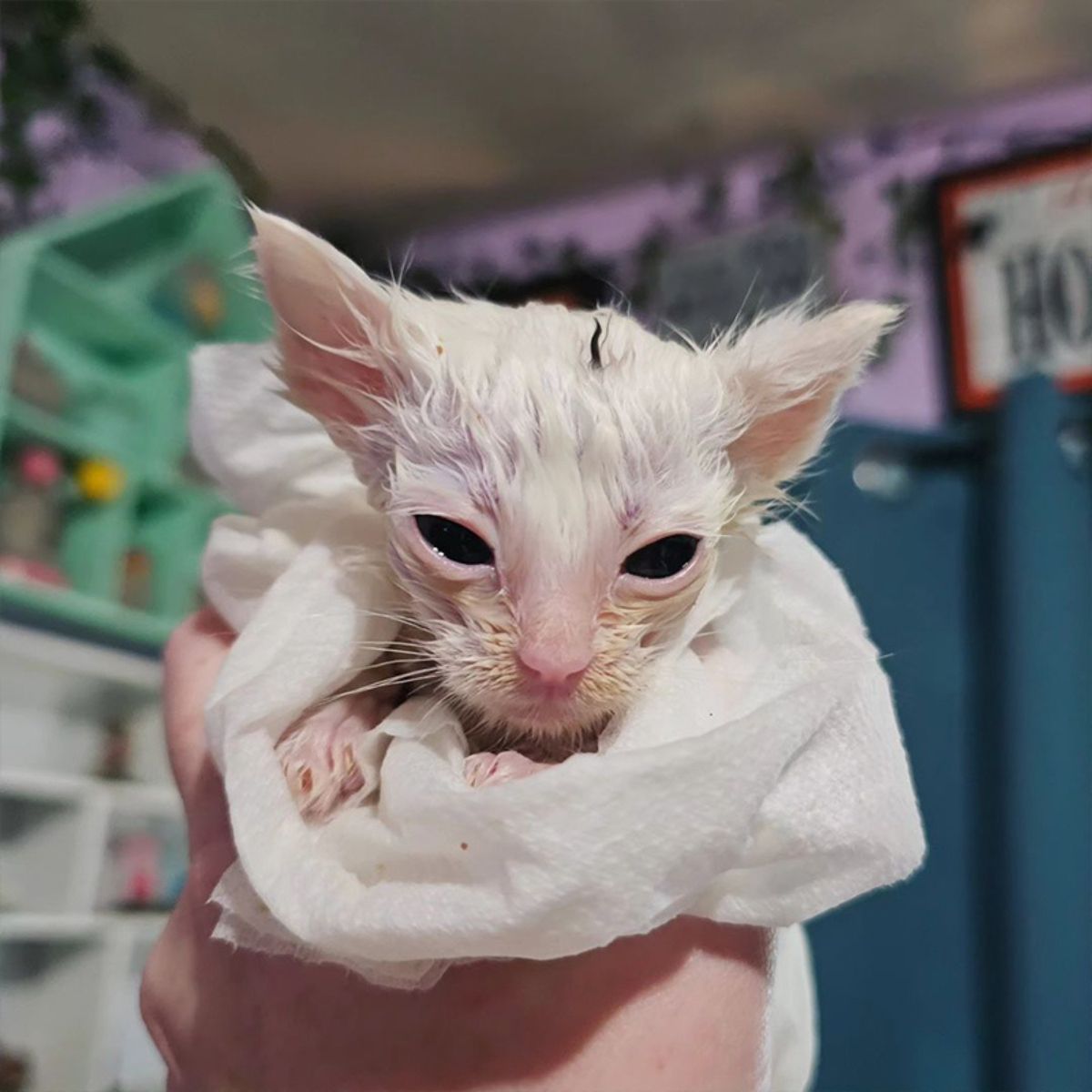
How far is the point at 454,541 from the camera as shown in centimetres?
59

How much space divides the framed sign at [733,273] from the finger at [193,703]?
4.63ft

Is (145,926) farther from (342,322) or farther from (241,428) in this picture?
(342,322)

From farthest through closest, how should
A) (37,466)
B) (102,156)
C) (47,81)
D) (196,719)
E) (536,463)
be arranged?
(102,156) → (47,81) → (37,466) → (196,719) → (536,463)

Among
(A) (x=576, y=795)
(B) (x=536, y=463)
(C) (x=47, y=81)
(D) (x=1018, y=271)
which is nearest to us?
(A) (x=576, y=795)

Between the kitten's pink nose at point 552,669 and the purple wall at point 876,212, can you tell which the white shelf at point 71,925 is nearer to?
the kitten's pink nose at point 552,669

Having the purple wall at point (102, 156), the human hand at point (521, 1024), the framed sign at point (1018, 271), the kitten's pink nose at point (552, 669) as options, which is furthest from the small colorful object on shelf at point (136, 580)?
the framed sign at point (1018, 271)

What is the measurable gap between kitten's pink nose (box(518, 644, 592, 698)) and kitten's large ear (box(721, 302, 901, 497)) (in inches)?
7.4

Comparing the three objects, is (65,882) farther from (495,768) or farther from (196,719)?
(495,768)

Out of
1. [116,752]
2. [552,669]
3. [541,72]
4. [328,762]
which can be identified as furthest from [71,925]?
[541,72]

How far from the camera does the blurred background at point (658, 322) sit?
51.2 inches

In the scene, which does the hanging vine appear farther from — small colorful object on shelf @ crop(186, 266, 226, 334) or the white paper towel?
the white paper towel

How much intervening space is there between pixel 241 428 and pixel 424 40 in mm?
1157

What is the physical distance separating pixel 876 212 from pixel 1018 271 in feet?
1.00

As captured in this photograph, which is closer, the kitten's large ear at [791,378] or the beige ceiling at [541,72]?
the kitten's large ear at [791,378]
